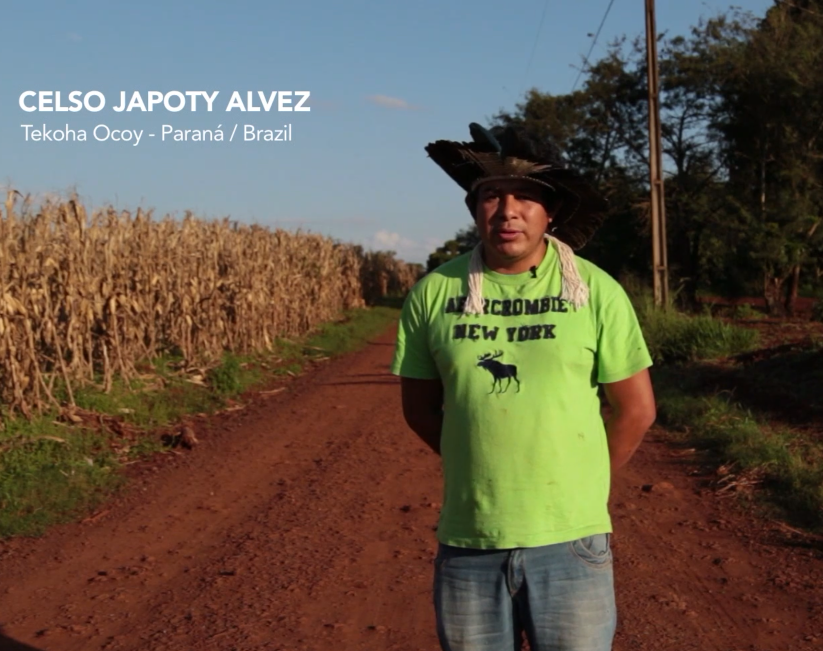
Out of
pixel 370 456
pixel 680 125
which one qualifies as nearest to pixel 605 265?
pixel 680 125

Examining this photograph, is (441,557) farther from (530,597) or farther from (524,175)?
(524,175)

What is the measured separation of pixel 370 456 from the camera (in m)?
9.00

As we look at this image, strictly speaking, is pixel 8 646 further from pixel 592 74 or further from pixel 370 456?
pixel 592 74

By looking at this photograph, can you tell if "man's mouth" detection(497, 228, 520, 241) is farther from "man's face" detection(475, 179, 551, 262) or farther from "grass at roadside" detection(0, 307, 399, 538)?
"grass at roadside" detection(0, 307, 399, 538)

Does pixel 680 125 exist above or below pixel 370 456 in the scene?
above

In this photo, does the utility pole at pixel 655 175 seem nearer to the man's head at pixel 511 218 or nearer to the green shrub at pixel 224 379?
the green shrub at pixel 224 379

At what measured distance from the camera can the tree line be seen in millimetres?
22375

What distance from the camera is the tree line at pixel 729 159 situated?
73.4 ft

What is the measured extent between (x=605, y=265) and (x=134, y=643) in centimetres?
2581

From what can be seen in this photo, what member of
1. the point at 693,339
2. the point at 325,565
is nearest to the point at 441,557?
the point at 325,565

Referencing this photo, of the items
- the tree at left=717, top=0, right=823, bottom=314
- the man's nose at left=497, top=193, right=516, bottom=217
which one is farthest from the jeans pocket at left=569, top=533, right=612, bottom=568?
the tree at left=717, top=0, right=823, bottom=314

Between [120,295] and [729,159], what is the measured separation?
1784cm

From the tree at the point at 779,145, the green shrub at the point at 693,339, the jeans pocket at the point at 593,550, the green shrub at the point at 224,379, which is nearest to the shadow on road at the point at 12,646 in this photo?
the jeans pocket at the point at 593,550

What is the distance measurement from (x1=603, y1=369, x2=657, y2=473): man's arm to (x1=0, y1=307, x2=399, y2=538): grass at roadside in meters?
5.11
